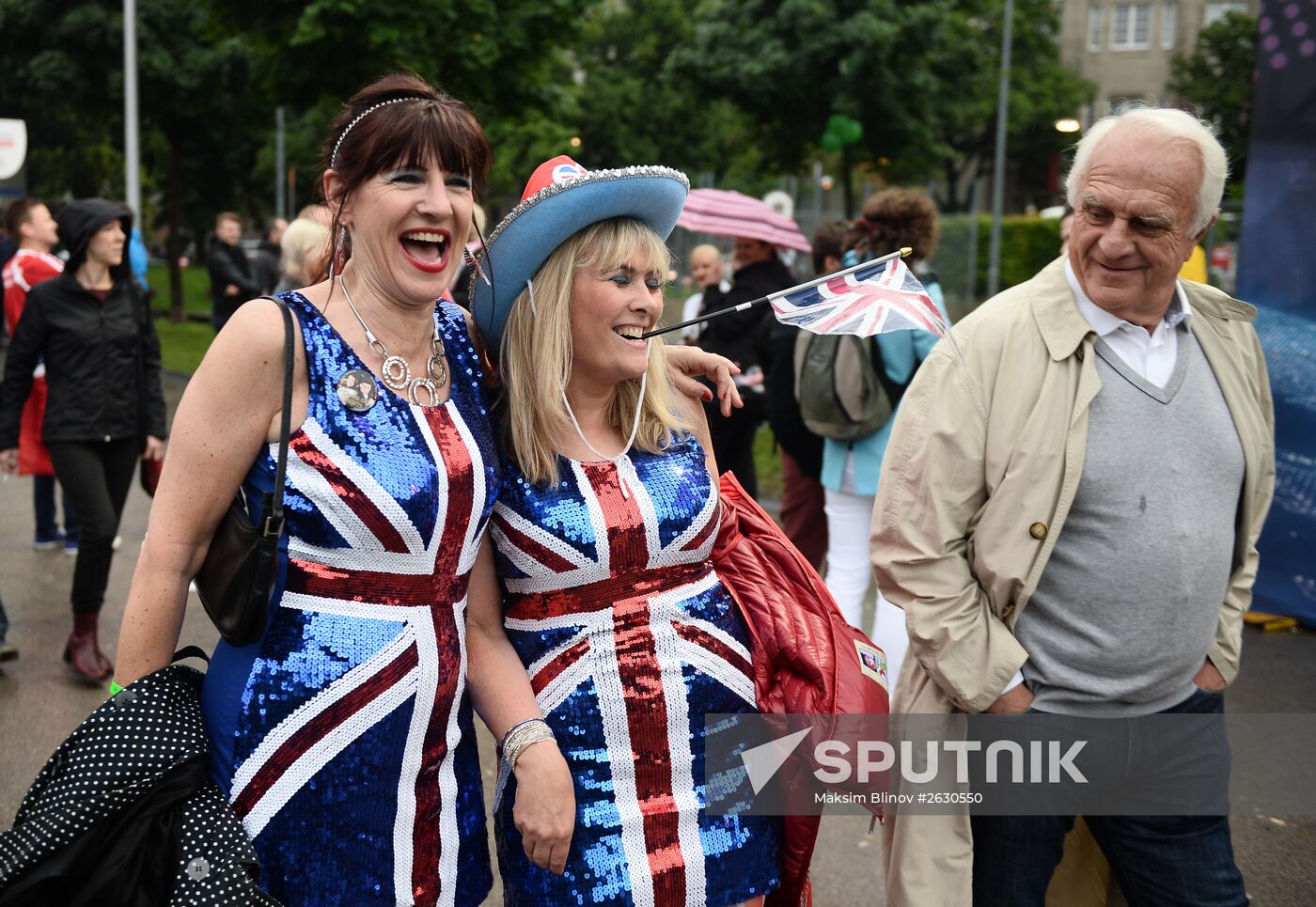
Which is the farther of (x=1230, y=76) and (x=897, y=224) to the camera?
(x=1230, y=76)

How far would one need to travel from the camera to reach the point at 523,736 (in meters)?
2.25

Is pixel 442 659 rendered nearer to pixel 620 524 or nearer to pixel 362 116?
pixel 620 524

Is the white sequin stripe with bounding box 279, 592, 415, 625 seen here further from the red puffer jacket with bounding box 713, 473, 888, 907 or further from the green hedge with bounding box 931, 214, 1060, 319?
the green hedge with bounding box 931, 214, 1060, 319

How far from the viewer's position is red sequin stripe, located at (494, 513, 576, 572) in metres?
2.30

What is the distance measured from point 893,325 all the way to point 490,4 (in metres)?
13.4

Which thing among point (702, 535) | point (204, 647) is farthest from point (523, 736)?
point (204, 647)

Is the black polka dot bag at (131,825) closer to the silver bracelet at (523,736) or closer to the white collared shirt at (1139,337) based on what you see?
the silver bracelet at (523,736)

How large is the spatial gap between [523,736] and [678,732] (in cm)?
31

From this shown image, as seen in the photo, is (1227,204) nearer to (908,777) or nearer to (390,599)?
(908,777)

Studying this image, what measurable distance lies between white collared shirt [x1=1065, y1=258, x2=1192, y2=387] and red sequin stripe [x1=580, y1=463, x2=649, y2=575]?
0.99 metres

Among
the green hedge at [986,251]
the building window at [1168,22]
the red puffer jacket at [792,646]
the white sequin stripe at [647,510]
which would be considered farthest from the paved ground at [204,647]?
the building window at [1168,22]

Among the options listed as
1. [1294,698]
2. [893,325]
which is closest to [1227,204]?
[1294,698]

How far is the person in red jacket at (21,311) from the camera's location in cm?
677

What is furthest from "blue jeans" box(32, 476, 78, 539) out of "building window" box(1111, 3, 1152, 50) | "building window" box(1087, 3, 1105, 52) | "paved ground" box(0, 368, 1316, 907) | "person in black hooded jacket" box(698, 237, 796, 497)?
"building window" box(1111, 3, 1152, 50)
